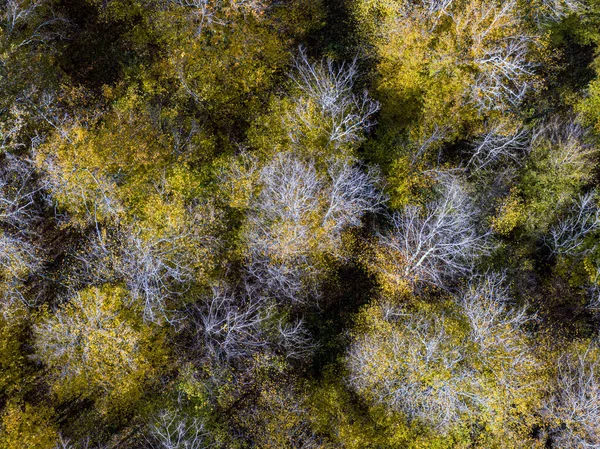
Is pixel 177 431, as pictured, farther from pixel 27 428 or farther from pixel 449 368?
pixel 449 368

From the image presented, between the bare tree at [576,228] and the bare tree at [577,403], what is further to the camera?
the bare tree at [576,228]

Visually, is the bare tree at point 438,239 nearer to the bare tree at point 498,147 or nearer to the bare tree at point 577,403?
the bare tree at point 498,147

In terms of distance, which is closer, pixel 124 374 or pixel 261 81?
pixel 124 374

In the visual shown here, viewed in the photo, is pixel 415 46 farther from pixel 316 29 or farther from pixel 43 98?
pixel 43 98

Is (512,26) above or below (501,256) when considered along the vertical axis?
above

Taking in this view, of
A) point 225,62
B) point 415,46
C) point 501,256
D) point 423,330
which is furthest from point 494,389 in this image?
point 225,62

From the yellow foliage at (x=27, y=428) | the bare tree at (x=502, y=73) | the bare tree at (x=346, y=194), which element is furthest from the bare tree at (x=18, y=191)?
the bare tree at (x=502, y=73)

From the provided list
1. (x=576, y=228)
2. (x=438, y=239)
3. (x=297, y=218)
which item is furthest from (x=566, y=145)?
(x=297, y=218)
